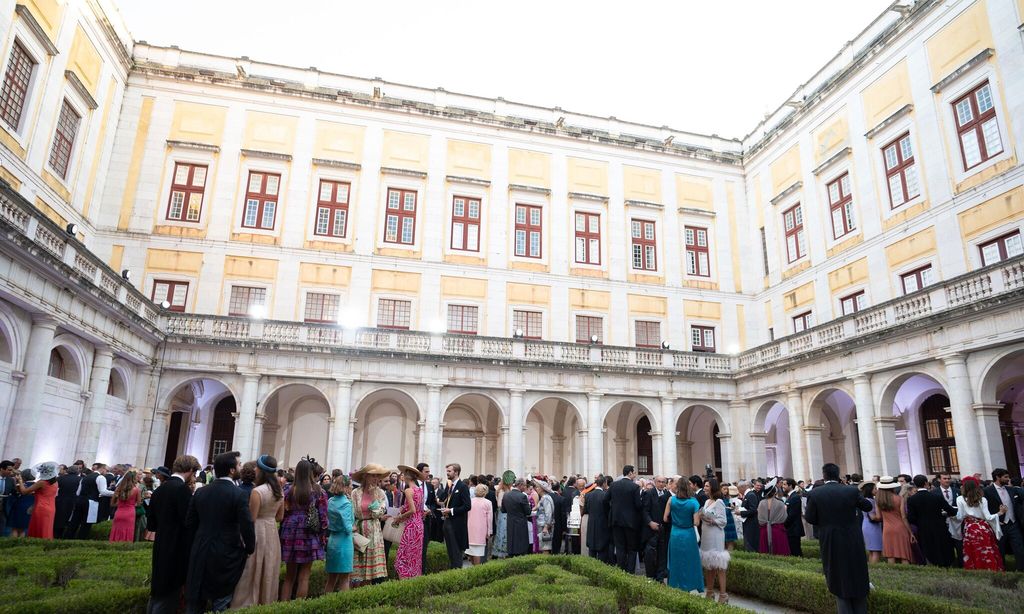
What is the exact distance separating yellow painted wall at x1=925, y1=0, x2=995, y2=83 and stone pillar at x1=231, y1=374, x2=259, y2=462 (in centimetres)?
2555

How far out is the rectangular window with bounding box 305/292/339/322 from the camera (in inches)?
991

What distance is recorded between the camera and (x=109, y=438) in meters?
19.3

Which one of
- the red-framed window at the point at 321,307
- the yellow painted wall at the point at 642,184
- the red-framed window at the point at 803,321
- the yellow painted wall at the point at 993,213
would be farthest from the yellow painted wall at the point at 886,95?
the red-framed window at the point at 321,307

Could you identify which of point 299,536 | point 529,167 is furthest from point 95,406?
point 529,167

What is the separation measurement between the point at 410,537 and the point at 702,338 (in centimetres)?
2235

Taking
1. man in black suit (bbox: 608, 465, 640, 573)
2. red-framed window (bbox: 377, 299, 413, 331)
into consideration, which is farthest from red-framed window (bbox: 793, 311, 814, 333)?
man in black suit (bbox: 608, 465, 640, 573)

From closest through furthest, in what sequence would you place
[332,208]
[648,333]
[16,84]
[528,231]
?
[16,84]
[332,208]
[528,231]
[648,333]

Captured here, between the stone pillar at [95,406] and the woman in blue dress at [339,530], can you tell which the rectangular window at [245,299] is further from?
the woman in blue dress at [339,530]

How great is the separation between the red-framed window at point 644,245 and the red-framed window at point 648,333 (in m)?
2.62

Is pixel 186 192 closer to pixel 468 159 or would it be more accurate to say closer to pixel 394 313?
pixel 394 313

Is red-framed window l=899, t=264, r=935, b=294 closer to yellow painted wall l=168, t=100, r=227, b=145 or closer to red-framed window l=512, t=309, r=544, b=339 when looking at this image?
red-framed window l=512, t=309, r=544, b=339

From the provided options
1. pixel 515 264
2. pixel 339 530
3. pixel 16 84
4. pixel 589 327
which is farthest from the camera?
pixel 589 327

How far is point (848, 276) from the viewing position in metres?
24.4

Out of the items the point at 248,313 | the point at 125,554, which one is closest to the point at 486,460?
the point at 248,313
